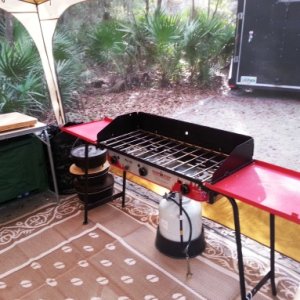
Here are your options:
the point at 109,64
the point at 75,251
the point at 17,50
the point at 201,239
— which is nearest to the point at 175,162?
the point at 201,239

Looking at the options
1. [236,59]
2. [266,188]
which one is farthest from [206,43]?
[266,188]

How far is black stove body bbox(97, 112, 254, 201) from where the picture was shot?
127cm

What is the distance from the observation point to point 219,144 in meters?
1.51

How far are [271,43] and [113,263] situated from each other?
175 centimetres

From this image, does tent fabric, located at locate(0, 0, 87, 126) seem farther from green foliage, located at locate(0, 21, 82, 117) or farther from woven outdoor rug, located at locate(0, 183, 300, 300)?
woven outdoor rug, located at locate(0, 183, 300, 300)

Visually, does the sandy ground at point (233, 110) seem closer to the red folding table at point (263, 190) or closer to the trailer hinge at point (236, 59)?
the trailer hinge at point (236, 59)

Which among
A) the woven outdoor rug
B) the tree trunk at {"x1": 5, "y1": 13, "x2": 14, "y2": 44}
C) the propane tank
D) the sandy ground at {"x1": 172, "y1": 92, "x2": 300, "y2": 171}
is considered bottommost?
the woven outdoor rug

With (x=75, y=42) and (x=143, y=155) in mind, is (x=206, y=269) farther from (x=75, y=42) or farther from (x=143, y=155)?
(x=75, y=42)

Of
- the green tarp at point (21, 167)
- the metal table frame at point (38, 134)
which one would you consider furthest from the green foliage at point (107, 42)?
the green tarp at point (21, 167)

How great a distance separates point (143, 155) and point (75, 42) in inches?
69.3

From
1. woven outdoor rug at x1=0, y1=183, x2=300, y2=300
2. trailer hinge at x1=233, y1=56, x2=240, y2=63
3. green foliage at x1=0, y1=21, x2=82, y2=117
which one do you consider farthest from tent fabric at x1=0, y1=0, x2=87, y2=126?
trailer hinge at x1=233, y1=56, x2=240, y2=63

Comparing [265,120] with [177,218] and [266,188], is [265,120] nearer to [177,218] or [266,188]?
[177,218]

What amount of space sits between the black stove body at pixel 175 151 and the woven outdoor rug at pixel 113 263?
627mm

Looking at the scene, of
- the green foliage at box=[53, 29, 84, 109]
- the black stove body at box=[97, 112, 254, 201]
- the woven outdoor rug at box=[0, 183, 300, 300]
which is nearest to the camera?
the black stove body at box=[97, 112, 254, 201]
